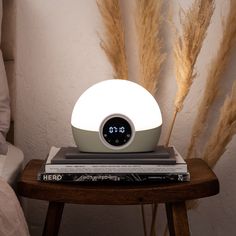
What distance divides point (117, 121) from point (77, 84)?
47 cm

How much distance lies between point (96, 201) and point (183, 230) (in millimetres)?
233

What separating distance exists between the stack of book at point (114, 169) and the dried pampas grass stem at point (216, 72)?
1.15ft

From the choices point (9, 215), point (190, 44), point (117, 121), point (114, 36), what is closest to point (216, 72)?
point (190, 44)

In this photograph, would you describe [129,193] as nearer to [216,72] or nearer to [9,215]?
[9,215]

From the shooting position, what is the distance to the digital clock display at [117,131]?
4.38 ft

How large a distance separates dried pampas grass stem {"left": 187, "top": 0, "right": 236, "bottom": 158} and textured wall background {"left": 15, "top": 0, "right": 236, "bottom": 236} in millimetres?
79

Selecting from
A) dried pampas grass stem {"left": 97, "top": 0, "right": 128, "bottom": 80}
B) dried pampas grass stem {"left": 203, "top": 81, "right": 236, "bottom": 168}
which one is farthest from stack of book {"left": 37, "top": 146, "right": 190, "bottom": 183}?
dried pampas grass stem {"left": 97, "top": 0, "right": 128, "bottom": 80}

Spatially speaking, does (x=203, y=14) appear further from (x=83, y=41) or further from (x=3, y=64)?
(x=3, y=64)

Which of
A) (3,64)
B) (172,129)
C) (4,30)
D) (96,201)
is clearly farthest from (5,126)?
(172,129)

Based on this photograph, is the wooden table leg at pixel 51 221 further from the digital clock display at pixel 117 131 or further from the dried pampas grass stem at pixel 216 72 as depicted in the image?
the dried pampas grass stem at pixel 216 72

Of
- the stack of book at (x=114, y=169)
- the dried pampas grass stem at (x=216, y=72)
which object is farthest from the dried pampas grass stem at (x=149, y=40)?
the stack of book at (x=114, y=169)

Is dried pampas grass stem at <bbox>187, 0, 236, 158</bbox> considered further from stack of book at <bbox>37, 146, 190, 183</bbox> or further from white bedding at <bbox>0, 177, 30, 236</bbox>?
white bedding at <bbox>0, 177, 30, 236</bbox>

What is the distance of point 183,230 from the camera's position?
131 cm

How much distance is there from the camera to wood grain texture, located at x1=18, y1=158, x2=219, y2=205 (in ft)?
4.16
